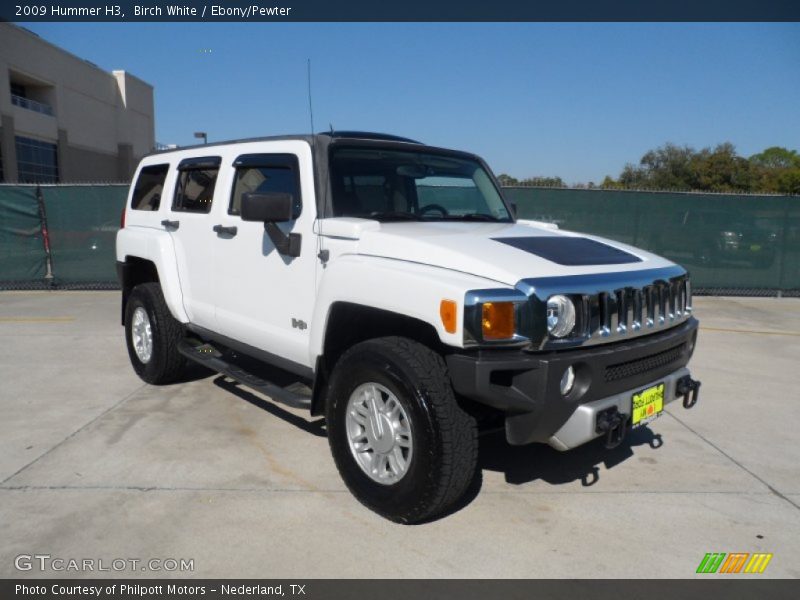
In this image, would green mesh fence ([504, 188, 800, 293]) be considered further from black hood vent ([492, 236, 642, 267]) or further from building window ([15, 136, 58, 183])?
building window ([15, 136, 58, 183])

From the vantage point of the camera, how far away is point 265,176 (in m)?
4.37

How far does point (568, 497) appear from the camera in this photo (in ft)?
12.2

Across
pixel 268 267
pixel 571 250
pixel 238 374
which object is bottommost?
pixel 238 374

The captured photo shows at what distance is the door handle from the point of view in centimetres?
448

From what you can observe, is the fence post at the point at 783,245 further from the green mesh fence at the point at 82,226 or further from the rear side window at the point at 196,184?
the green mesh fence at the point at 82,226

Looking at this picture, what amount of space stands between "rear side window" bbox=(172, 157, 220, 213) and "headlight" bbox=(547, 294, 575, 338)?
2.90 meters

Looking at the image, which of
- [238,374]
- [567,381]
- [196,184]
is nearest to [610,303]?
[567,381]

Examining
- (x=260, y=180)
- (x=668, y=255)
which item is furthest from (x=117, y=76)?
(x=260, y=180)

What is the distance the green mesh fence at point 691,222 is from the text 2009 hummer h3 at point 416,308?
725 cm

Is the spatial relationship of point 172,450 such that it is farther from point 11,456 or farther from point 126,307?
point 126,307

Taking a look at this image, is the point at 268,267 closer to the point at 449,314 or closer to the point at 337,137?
the point at 337,137

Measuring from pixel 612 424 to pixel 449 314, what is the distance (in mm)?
989

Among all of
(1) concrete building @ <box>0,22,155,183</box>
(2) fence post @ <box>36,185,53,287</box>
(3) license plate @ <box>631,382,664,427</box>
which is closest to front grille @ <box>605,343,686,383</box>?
(3) license plate @ <box>631,382,664,427</box>
